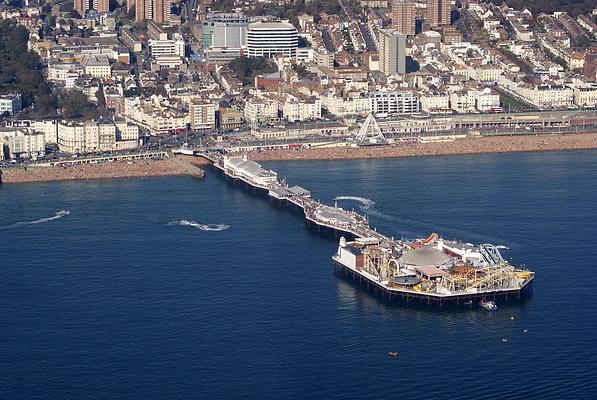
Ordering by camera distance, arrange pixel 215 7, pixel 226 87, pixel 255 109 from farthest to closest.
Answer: pixel 215 7 → pixel 226 87 → pixel 255 109

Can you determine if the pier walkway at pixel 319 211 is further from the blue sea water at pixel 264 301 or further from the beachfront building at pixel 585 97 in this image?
the beachfront building at pixel 585 97

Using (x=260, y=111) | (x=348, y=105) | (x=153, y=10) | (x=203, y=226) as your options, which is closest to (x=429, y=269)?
(x=203, y=226)

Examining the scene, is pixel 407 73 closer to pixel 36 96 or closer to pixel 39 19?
pixel 36 96

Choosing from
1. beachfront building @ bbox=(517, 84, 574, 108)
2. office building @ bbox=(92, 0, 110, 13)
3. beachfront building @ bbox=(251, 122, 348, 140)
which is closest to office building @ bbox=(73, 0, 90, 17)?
office building @ bbox=(92, 0, 110, 13)

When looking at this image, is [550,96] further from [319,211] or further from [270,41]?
[319,211]

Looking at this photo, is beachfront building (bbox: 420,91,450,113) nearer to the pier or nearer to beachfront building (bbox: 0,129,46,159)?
beachfront building (bbox: 0,129,46,159)

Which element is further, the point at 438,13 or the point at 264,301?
the point at 438,13

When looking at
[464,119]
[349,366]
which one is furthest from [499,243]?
[464,119]
